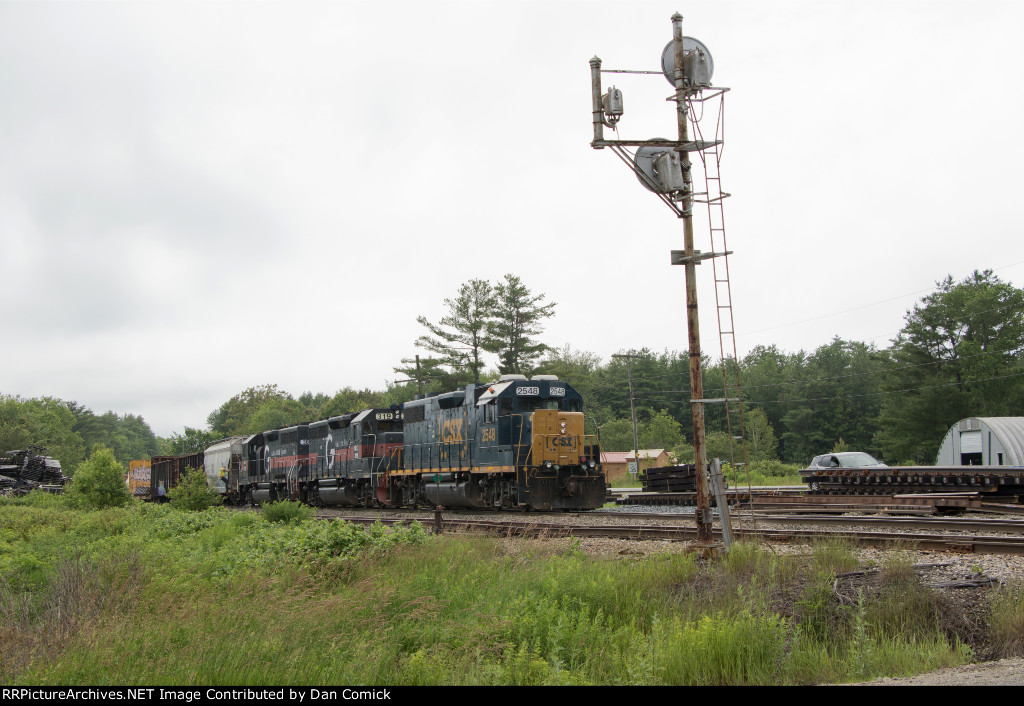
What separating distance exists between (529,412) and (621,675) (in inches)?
566

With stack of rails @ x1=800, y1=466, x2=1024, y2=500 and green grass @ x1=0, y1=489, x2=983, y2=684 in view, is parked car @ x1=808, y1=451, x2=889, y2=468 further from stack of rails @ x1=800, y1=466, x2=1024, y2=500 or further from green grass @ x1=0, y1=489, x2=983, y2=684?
green grass @ x1=0, y1=489, x2=983, y2=684

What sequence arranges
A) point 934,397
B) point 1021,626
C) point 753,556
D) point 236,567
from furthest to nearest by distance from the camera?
1. point 934,397
2. point 236,567
3. point 753,556
4. point 1021,626

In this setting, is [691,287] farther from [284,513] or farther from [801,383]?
[801,383]

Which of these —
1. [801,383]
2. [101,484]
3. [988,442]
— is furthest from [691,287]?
[801,383]

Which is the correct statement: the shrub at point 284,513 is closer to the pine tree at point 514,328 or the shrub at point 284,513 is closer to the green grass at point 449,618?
the green grass at point 449,618

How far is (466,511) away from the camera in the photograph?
23.0m

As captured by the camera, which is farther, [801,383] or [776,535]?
[801,383]

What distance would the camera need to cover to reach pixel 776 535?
1236 centimetres

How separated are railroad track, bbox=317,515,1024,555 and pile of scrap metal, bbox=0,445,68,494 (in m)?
36.8

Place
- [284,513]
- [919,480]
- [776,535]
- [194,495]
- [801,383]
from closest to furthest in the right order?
[776,535] → [284,513] → [919,480] → [194,495] → [801,383]

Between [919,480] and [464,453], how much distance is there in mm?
13225

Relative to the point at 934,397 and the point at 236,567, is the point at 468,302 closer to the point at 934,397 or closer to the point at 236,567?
the point at 934,397

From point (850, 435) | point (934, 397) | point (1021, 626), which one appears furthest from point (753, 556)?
point (850, 435)

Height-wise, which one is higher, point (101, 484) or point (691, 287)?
point (691, 287)
